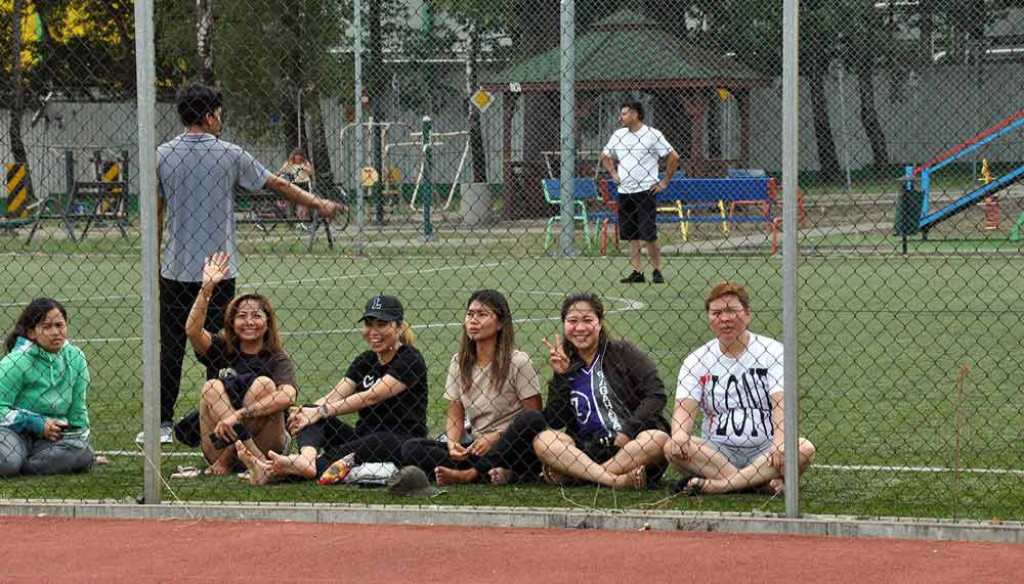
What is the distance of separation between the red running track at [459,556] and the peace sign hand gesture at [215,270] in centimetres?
134

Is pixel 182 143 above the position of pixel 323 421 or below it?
above

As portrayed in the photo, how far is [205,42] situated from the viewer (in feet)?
51.2

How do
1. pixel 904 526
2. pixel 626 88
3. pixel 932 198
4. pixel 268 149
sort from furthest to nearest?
pixel 932 198
pixel 626 88
pixel 268 149
pixel 904 526

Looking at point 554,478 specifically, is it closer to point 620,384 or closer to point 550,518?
point 620,384

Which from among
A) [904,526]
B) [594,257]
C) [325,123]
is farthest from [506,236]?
[904,526]

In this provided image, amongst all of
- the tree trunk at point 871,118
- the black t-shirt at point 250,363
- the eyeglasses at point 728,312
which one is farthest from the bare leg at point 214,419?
the tree trunk at point 871,118

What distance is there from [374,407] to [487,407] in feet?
1.80

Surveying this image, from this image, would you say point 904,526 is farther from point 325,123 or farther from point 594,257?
point 594,257

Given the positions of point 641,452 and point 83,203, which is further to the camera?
point 83,203

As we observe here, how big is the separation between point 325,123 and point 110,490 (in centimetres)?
659

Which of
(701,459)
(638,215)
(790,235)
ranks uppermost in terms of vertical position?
(638,215)

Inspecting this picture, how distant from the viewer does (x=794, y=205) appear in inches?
247

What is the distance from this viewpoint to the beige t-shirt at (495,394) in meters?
7.50

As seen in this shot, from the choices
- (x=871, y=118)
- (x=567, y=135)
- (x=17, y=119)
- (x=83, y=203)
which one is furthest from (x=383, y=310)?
(x=83, y=203)
